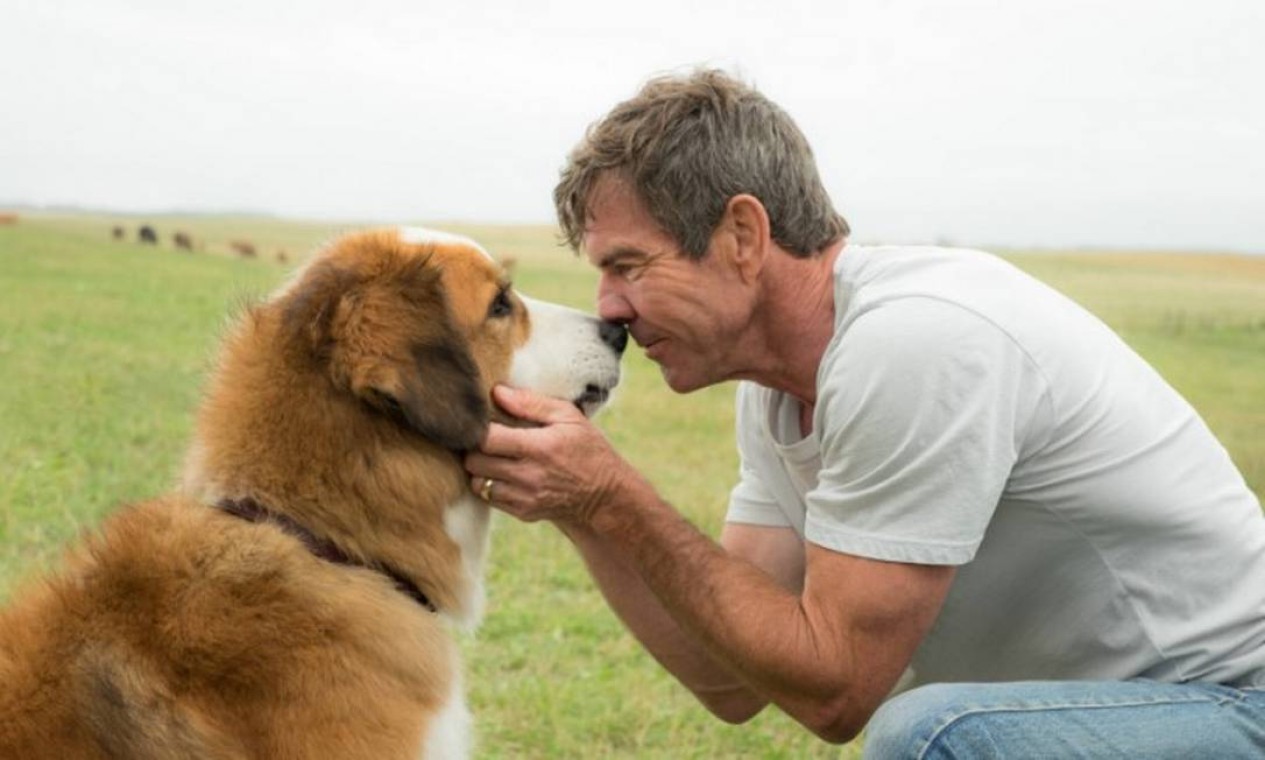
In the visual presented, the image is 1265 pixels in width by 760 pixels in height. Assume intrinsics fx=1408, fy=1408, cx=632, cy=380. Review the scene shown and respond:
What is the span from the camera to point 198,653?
2.60 metres

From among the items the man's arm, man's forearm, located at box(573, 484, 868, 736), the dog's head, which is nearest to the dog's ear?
the dog's head

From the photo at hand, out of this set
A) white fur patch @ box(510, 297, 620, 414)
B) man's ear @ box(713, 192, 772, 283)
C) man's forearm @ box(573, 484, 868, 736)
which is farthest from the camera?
man's ear @ box(713, 192, 772, 283)

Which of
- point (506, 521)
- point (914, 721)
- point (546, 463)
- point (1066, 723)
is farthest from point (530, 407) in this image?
point (506, 521)

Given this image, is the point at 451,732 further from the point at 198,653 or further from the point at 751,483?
the point at 751,483

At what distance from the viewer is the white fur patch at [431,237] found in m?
3.01

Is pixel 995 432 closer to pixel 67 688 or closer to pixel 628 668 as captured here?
pixel 67 688

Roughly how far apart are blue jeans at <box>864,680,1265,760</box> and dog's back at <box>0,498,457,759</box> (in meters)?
0.99

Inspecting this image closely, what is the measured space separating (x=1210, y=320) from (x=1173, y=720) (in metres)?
17.6

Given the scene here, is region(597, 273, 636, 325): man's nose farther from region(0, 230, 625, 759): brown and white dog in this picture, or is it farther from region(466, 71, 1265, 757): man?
region(0, 230, 625, 759): brown and white dog

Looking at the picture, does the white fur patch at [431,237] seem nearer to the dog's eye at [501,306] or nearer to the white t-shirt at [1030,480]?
the dog's eye at [501,306]

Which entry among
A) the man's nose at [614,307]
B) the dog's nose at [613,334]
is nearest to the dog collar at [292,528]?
the dog's nose at [613,334]

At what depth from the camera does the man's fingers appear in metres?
3.01

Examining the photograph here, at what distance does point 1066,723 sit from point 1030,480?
1.67ft

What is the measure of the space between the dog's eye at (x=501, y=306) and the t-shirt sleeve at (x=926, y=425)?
0.74 meters
